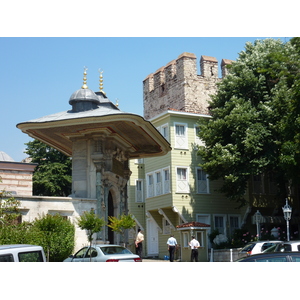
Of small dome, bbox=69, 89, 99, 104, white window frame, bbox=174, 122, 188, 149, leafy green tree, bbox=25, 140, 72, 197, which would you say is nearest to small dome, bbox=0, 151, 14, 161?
leafy green tree, bbox=25, 140, 72, 197

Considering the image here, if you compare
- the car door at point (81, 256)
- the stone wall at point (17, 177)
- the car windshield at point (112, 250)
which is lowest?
the car door at point (81, 256)

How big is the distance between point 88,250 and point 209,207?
77.6 feet

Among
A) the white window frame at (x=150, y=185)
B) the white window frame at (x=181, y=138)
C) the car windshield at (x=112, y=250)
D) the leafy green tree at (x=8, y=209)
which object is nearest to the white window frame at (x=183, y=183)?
the white window frame at (x=181, y=138)

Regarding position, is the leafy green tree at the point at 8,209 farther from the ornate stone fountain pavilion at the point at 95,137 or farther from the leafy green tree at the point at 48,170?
the leafy green tree at the point at 48,170

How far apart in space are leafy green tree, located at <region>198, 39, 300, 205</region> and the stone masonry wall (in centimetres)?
960

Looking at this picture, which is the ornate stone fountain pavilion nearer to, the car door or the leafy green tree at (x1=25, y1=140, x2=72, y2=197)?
the car door

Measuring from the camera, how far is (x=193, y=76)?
1871 inches

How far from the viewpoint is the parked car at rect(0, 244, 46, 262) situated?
9.34 m

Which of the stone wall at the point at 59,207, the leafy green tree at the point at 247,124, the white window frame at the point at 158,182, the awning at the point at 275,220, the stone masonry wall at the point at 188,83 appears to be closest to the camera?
the stone wall at the point at 59,207

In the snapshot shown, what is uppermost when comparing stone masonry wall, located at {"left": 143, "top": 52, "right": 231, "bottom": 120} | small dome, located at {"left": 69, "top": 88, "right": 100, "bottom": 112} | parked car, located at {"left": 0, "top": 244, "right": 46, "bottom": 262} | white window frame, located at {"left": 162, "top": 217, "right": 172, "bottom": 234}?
stone masonry wall, located at {"left": 143, "top": 52, "right": 231, "bottom": 120}

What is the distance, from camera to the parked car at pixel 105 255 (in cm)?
1686

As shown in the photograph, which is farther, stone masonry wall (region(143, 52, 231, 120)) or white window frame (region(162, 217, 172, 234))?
stone masonry wall (region(143, 52, 231, 120))

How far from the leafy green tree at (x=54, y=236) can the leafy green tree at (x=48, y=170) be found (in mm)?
22901

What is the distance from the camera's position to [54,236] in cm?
2020
